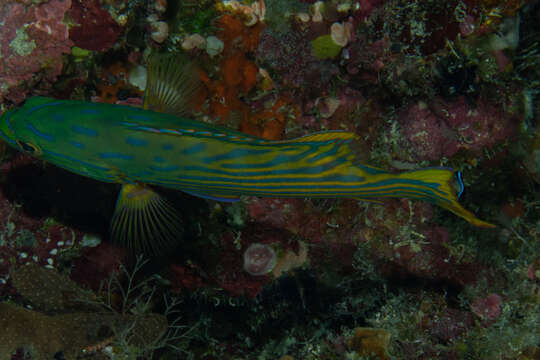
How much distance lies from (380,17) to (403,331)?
3.99 meters

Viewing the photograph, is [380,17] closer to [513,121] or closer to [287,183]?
[513,121]

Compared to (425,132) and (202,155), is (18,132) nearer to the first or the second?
(202,155)

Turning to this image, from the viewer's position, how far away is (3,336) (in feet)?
11.7

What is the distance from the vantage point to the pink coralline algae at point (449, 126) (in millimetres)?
4648

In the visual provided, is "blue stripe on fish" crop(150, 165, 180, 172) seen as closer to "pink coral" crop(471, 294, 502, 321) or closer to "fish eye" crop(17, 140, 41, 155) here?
"fish eye" crop(17, 140, 41, 155)

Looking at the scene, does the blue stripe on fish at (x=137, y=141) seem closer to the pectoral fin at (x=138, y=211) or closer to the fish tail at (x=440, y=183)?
the pectoral fin at (x=138, y=211)

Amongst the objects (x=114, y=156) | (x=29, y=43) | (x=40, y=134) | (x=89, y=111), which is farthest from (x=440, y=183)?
(x=29, y=43)

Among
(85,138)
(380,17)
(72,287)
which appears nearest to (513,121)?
(380,17)

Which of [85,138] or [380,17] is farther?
[380,17]

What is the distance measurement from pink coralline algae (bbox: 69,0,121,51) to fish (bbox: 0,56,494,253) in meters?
1.59

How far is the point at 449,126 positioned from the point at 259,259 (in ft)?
10.1

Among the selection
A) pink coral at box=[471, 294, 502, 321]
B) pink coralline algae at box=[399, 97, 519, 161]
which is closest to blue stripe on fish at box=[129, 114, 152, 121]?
pink coralline algae at box=[399, 97, 519, 161]

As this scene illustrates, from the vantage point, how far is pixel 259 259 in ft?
14.9

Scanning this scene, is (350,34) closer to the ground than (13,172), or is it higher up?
higher up
